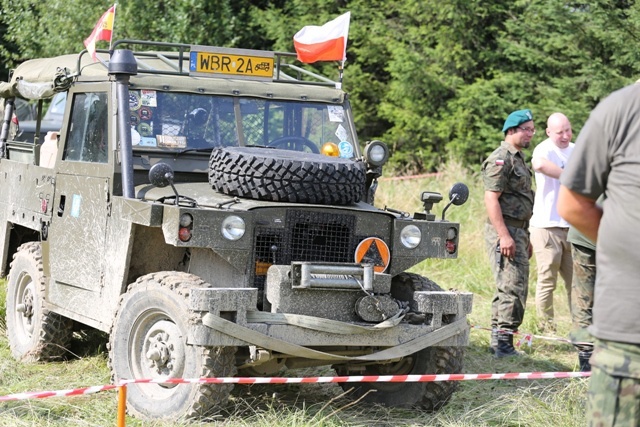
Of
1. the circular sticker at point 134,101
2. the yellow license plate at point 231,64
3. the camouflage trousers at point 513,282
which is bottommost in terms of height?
the camouflage trousers at point 513,282

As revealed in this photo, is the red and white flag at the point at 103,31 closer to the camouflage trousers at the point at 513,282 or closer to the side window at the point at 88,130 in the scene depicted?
the side window at the point at 88,130

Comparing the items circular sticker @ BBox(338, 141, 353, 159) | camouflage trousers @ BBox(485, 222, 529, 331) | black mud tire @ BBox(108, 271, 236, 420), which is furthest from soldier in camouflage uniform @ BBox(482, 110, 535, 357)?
black mud tire @ BBox(108, 271, 236, 420)

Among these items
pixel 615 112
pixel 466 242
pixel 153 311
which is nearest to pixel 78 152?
pixel 153 311

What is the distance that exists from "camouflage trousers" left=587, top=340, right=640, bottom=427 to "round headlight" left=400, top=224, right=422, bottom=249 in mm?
2950

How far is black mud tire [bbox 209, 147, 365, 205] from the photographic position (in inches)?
238

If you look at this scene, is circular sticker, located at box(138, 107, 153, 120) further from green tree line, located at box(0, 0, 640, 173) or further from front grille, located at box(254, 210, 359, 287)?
green tree line, located at box(0, 0, 640, 173)

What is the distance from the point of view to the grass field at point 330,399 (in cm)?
582

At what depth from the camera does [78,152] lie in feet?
23.4

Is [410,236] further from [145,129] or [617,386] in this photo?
[617,386]

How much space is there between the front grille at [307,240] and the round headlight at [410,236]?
0.30 m

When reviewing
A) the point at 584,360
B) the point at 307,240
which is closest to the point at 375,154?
the point at 307,240

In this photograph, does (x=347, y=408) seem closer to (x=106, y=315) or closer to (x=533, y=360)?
(x=106, y=315)

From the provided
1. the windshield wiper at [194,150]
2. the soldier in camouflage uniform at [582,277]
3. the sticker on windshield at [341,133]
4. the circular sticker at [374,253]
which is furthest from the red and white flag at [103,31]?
the soldier in camouflage uniform at [582,277]

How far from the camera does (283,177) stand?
6039 millimetres
